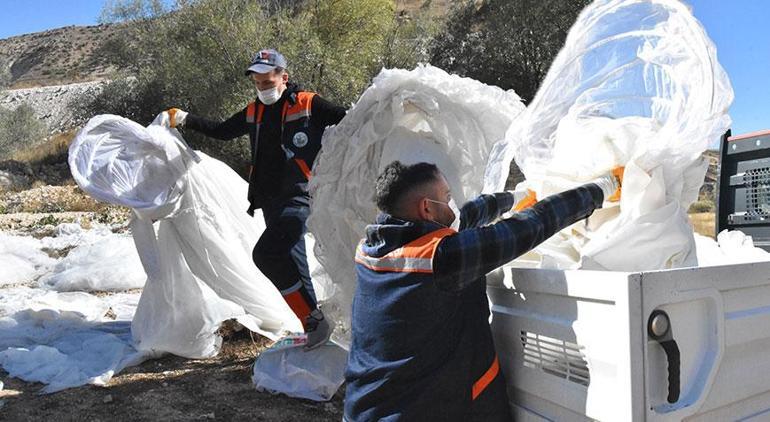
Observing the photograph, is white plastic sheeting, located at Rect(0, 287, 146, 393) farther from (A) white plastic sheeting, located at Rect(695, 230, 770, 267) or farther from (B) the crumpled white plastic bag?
(A) white plastic sheeting, located at Rect(695, 230, 770, 267)

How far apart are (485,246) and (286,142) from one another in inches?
87.4

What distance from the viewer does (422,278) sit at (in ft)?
5.76

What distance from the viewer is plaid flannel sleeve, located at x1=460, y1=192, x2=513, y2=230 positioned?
2281 mm

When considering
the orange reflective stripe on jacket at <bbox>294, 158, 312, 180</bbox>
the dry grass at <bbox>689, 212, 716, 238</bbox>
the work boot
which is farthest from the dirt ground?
the dry grass at <bbox>689, 212, 716, 238</bbox>

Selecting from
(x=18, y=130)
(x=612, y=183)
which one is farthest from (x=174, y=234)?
(x=18, y=130)

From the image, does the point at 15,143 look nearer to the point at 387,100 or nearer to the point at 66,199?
the point at 66,199

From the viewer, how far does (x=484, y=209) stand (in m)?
2.33

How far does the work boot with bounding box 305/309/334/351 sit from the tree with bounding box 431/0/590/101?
1565cm

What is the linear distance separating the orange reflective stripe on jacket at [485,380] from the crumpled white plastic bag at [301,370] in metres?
1.78

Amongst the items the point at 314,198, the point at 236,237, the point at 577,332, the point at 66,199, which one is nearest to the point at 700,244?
the point at 577,332

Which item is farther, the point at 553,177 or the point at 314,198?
the point at 314,198

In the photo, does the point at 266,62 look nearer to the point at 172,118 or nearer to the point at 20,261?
the point at 172,118

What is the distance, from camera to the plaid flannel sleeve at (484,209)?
2.28 m

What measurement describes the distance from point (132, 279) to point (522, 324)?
5.27 meters
